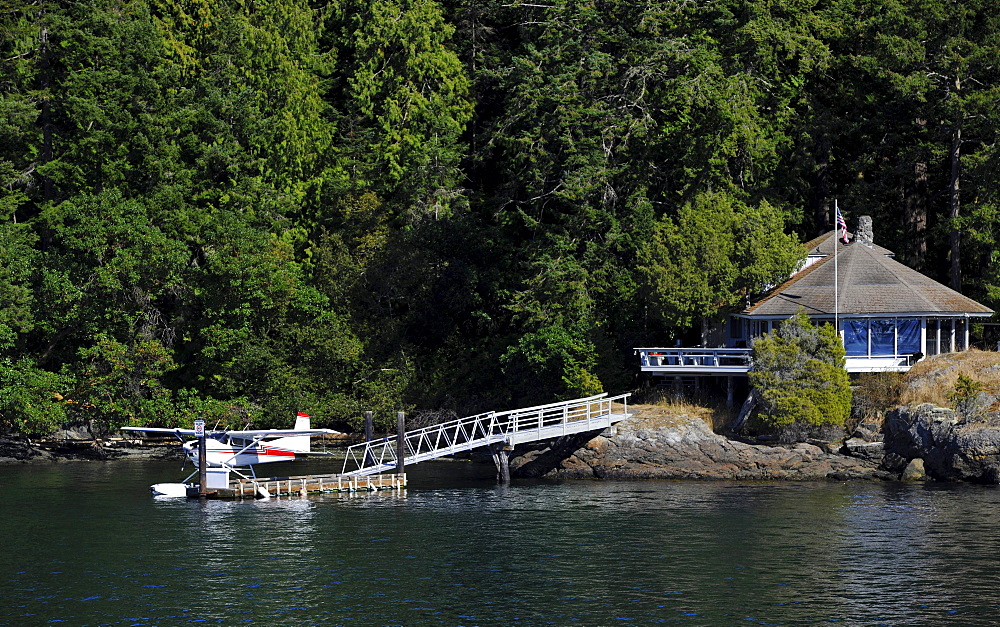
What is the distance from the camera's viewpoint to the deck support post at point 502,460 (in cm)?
5441

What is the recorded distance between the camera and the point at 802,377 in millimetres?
53531

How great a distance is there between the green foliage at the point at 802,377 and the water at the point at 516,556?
3394 mm

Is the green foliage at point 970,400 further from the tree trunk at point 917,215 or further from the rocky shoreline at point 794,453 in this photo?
the tree trunk at point 917,215

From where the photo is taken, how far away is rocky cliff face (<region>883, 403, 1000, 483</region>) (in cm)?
5038

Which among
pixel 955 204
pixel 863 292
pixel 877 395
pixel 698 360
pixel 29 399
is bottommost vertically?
pixel 877 395

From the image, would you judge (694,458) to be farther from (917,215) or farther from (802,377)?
(917,215)

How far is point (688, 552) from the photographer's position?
1495 inches

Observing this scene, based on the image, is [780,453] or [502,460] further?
[502,460]

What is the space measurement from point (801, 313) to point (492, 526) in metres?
19.0

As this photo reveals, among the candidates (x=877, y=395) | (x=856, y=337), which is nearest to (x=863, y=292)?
(x=856, y=337)

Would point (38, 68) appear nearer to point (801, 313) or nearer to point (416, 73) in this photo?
point (416, 73)

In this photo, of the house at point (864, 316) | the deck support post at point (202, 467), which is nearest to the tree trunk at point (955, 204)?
the house at point (864, 316)

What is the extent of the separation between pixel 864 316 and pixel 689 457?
10.0 metres

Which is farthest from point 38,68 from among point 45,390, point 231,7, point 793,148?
point 793,148
